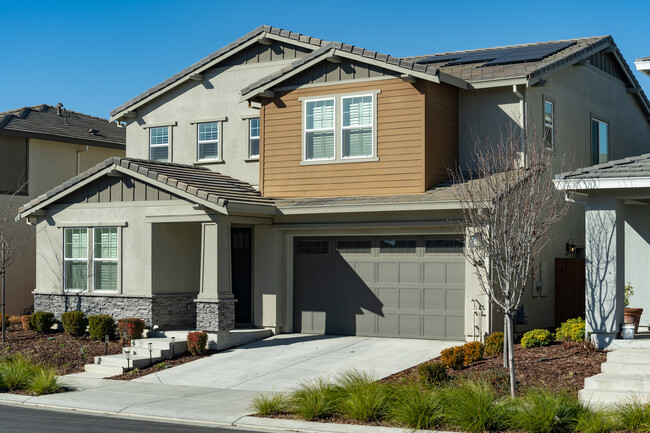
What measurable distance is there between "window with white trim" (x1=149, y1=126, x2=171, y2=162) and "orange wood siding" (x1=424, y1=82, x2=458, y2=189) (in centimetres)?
882

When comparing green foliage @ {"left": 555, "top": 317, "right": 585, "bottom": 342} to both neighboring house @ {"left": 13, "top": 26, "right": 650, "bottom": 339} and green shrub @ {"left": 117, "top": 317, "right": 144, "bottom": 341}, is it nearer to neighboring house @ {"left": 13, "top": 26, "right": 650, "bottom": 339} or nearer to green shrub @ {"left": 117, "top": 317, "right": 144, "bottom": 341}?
neighboring house @ {"left": 13, "top": 26, "right": 650, "bottom": 339}

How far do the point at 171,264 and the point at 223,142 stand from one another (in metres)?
4.24

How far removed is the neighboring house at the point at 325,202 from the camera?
63.3 ft

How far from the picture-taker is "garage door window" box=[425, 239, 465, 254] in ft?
62.0

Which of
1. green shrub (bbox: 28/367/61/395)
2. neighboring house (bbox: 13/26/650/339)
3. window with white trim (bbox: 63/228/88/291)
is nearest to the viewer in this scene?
green shrub (bbox: 28/367/61/395)

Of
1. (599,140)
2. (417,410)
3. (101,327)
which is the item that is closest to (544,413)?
(417,410)

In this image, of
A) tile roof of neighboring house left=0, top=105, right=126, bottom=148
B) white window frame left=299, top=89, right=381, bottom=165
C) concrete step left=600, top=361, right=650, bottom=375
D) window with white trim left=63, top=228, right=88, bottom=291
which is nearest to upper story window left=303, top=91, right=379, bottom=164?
white window frame left=299, top=89, right=381, bottom=165

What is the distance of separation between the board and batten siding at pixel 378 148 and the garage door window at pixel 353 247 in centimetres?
120

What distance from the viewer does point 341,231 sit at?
2030 centimetres

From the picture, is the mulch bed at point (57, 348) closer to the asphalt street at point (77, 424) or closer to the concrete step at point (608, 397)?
the asphalt street at point (77, 424)

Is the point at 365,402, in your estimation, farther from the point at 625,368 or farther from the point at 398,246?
the point at 398,246

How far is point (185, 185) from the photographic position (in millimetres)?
19688

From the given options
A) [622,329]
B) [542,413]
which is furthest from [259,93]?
[542,413]

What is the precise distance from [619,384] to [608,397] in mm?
437
